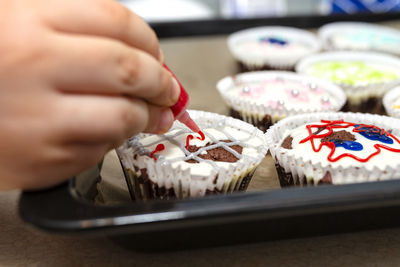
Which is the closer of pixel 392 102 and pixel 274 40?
pixel 392 102

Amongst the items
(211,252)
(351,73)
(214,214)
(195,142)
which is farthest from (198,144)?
(351,73)

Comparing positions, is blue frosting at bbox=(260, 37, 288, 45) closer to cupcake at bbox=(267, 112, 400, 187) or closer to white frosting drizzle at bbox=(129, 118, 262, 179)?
cupcake at bbox=(267, 112, 400, 187)

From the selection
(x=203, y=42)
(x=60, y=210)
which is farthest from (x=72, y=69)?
(x=203, y=42)

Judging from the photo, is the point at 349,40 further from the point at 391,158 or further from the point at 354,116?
the point at 391,158

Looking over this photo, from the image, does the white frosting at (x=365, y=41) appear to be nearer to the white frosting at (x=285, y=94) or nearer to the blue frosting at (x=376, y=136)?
the white frosting at (x=285, y=94)

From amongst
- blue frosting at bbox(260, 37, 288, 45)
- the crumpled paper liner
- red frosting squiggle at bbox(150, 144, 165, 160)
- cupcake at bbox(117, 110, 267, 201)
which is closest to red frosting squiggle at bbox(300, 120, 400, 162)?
cupcake at bbox(117, 110, 267, 201)

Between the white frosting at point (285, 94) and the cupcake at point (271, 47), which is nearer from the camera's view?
the white frosting at point (285, 94)

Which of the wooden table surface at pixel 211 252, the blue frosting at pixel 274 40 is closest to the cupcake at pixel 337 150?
the wooden table surface at pixel 211 252

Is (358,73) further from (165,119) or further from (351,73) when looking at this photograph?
(165,119)
